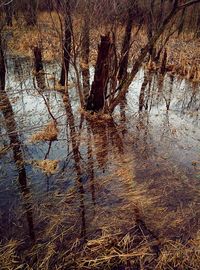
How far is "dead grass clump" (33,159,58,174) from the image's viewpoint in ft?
18.6

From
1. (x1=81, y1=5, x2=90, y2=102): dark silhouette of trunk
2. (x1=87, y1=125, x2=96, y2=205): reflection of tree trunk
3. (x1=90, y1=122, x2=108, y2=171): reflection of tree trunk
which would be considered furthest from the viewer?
(x1=81, y1=5, x2=90, y2=102): dark silhouette of trunk

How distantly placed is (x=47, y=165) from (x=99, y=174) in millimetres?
1026

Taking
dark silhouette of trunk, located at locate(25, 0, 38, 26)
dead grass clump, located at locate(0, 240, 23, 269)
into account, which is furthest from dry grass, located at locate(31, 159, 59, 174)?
dark silhouette of trunk, located at locate(25, 0, 38, 26)

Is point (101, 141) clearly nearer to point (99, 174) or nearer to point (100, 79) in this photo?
point (99, 174)

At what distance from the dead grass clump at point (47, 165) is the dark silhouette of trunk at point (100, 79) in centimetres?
300

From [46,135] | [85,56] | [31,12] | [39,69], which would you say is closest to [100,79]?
[46,135]

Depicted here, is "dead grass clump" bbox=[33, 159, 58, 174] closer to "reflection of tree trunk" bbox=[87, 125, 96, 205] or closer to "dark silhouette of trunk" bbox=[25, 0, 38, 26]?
"reflection of tree trunk" bbox=[87, 125, 96, 205]

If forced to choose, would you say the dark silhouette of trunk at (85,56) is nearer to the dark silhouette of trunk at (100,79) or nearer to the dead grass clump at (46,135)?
the dark silhouette of trunk at (100,79)

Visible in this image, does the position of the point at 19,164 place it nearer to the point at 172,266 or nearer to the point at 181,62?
the point at 172,266

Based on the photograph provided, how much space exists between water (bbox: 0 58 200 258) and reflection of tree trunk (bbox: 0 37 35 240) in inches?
0.7

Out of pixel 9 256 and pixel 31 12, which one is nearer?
pixel 9 256

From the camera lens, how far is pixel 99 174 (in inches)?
222

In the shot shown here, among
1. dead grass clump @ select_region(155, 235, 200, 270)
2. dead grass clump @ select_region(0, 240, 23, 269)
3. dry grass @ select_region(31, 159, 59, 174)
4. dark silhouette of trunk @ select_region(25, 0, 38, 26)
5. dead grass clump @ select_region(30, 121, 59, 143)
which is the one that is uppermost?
dark silhouette of trunk @ select_region(25, 0, 38, 26)

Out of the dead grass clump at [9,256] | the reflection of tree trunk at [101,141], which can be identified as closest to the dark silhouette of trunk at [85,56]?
the reflection of tree trunk at [101,141]
